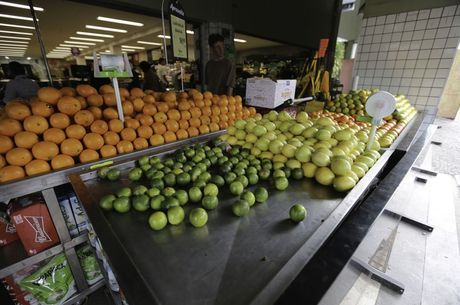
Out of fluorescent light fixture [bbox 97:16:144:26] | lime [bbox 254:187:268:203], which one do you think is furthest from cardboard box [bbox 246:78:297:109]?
fluorescent light fixture [bbox 97:16:144:26]

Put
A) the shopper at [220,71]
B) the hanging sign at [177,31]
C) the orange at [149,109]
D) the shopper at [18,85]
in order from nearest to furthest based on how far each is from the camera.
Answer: the orange at [149,109] < the hanging sign at [177,31] < the shopper at [18,85] < the shopper at [220,71]

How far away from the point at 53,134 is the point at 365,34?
7.01m

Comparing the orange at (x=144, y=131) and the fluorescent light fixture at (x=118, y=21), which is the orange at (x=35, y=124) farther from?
the fluorescent light fixture at (x=118, y=21)

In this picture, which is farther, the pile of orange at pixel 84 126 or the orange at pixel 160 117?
the orange at pixel 160 117

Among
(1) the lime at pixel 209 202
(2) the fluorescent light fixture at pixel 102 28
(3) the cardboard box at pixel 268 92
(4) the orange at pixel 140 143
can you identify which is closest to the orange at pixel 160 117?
(4) the orange at pixel 140 143

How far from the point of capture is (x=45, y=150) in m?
1.48

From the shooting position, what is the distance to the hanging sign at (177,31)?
2.71 metres

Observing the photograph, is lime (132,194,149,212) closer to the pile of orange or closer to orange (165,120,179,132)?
the pile of orange

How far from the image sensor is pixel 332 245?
2.83 ft

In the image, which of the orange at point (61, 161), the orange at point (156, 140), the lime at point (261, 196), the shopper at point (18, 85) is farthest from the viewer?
the shopper at point (18, 85)

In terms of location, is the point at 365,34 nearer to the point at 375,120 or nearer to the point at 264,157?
the point at 375,120

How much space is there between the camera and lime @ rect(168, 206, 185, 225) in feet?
3.52

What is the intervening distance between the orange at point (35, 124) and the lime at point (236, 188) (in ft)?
4.67

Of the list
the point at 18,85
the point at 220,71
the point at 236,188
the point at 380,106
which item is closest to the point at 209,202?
the point at 236,188
